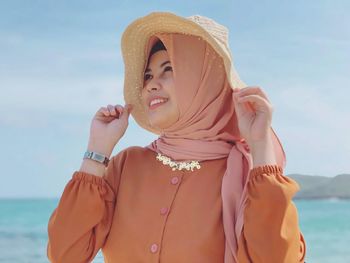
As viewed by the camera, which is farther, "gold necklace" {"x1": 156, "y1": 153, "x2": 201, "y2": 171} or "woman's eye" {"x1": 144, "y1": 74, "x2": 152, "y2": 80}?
"woman's eye" {"x1": 144, "y1": 74, "x2": 152, "y2": 80}

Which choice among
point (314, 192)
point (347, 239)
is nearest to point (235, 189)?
point (347, 239)

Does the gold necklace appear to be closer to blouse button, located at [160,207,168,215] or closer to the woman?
the woman

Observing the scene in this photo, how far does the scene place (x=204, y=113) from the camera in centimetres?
220

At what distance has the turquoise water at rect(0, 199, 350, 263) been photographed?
8969 millimetres

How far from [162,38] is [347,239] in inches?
376

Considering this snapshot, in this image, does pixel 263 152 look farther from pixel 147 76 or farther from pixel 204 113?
pixel 147 76

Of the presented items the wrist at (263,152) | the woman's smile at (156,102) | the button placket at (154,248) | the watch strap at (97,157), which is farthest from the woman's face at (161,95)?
the button placket at (154,248)

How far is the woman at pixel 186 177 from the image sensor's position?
6.60ft

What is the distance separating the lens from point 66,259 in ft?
7.14

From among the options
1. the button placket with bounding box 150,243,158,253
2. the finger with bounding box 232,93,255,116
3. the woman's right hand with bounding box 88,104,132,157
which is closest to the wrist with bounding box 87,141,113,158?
the woman's right hand with bounding box 88,104,132,157

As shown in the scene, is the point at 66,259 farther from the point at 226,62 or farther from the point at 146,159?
the point at 226,62

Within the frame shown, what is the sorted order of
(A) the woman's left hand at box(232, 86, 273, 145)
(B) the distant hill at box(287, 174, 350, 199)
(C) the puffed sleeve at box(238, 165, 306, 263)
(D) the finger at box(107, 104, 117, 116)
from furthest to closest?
(B) the distant hill at box(287, 174, 350, 199) → (D) the finger at box(107, 104, 117, 116) → (A) the woman's left hand at box(232, 86, 273, 145) → (C) the puffed sleeve at box(238, 165, 306, 263)

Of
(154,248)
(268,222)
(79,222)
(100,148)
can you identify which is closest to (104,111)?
(100,148)

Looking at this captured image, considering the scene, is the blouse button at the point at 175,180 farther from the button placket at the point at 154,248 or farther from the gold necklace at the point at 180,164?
the button placket at the point at 154,248
